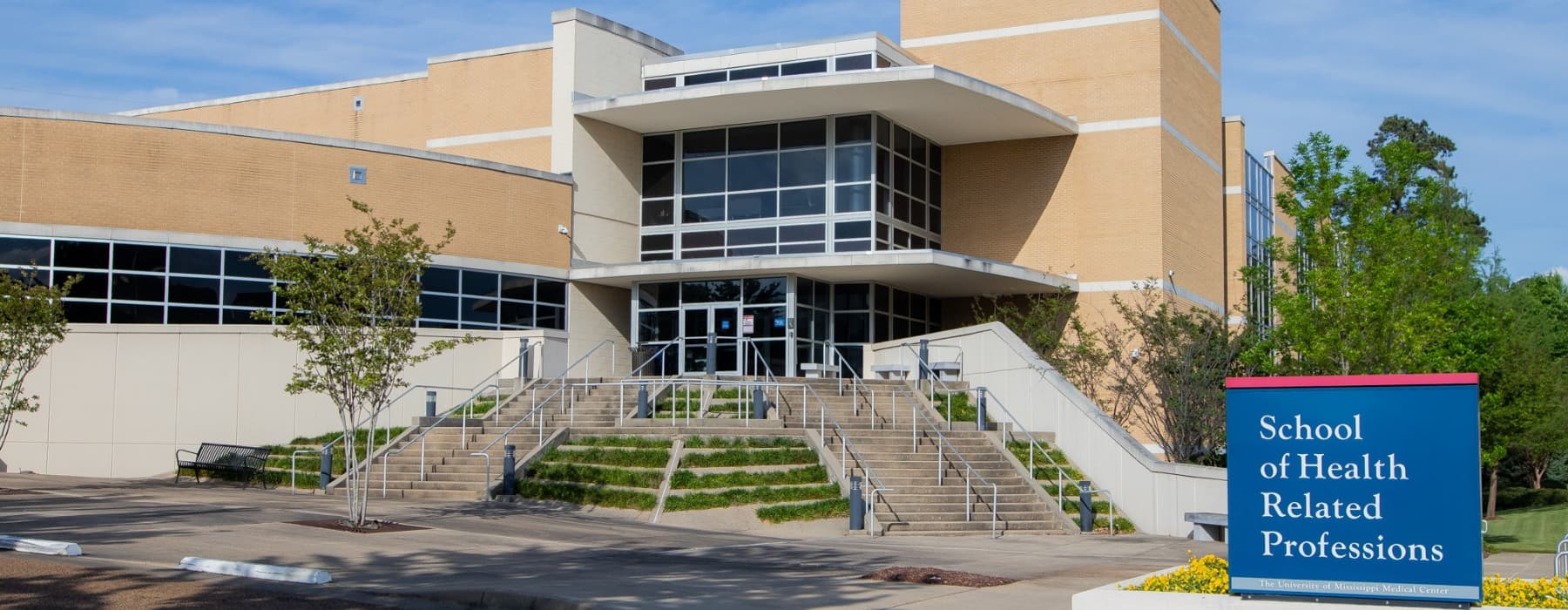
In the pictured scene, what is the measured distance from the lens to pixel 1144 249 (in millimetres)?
36875

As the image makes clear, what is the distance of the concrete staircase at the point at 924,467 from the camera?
21.6 metres

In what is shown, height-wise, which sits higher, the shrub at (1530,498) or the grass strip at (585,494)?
the grass strip at (585,494)

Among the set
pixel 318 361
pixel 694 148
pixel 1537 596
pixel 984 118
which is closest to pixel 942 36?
pixel 984 118

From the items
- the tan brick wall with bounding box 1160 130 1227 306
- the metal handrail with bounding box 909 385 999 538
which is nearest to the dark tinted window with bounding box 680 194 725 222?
the tan brick wall with bounding box 1160 130 1227 306

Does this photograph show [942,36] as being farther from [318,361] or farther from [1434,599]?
[1434,599]

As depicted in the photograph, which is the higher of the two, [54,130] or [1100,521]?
[54,130]

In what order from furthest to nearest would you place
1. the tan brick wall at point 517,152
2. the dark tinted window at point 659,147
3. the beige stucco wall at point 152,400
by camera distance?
the dark tinted window at point 659,147 < the tan brick wall at point 517,152 < the beige stucco wall at point 152,400

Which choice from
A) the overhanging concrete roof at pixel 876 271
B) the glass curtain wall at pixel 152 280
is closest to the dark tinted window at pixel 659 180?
the overhanging concrete roof at pixel 876 271

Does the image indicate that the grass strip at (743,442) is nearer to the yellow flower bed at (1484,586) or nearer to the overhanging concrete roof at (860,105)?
the overhanging concrete roof at (860,105)

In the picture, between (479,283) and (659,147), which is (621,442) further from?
(659,147)

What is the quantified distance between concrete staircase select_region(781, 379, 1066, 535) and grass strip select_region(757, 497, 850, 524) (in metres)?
0.58

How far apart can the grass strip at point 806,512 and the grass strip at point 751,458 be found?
157cm

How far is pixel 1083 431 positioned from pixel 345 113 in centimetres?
2677

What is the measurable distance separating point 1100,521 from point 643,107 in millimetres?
17624
